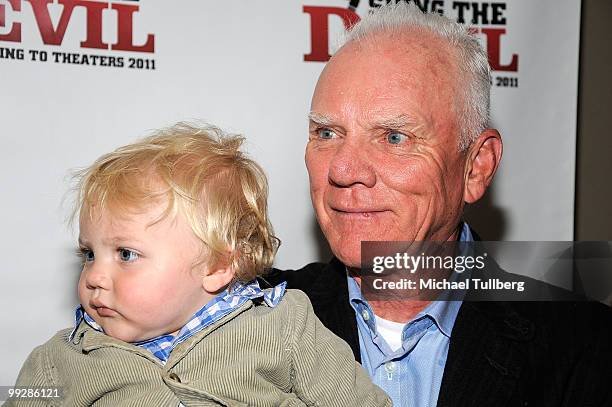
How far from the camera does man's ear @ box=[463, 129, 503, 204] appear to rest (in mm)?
2012

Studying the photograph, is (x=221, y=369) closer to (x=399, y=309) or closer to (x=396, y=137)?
(x=399, y=309)

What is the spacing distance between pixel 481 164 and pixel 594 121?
1.10m

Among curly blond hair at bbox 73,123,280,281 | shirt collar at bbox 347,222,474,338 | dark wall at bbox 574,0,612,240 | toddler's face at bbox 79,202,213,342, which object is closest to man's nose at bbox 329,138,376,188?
curly blond hair at bbox 73,123,280,281

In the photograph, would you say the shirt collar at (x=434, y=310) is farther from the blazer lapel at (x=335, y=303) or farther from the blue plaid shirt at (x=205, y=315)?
the blue plaid shirt at (x=205, y=315)

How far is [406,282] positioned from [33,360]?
34.4 inches

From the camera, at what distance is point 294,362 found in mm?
1597

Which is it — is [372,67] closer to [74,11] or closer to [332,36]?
[332,36]

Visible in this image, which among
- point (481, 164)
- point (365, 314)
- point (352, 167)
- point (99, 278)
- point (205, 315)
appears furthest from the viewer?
point (481, 164)

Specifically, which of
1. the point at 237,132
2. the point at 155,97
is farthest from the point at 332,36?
the point at 155,97

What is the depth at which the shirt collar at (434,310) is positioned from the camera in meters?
1.88

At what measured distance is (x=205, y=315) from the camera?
1.61 metres

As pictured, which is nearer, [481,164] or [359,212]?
[359,212]

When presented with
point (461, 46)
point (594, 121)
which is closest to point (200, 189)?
point (461, 46)

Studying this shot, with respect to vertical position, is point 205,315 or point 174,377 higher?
point 205,315
